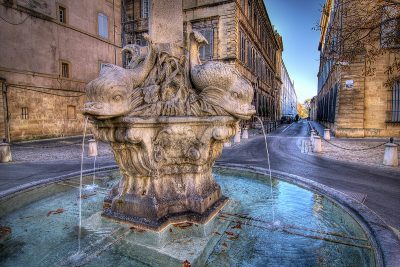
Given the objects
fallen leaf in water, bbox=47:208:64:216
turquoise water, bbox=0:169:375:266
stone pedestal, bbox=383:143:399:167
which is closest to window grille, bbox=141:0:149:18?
stone pedestal, bbox=383:143:399:167

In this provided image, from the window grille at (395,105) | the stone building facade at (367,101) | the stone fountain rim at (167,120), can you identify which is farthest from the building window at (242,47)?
the stone fountain rim at (167,120)

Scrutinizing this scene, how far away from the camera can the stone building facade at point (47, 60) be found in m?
14.8

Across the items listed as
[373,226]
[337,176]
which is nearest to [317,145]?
[337,176]

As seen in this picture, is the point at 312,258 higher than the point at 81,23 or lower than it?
lower

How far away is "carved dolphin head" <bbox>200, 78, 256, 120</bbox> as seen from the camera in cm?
296

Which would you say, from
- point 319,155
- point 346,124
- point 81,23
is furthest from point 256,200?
point 81,23

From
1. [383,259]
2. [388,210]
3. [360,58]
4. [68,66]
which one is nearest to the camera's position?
[383,259]

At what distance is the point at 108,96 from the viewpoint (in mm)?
2520

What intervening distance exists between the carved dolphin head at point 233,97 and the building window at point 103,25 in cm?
2163

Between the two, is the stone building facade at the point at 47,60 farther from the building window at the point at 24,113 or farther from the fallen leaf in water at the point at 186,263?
the fallen leaf in water at the point at 186,263

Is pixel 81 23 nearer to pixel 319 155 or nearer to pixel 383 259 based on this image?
pixel 319 155

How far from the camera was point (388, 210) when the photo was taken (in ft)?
11.9

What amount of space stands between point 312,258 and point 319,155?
292 inches

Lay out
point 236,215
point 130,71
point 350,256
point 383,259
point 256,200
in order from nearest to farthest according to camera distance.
→ 1. point 383,259
2. point 350,256
3. point 130,71
4. point 236,215
5. point 256,200
